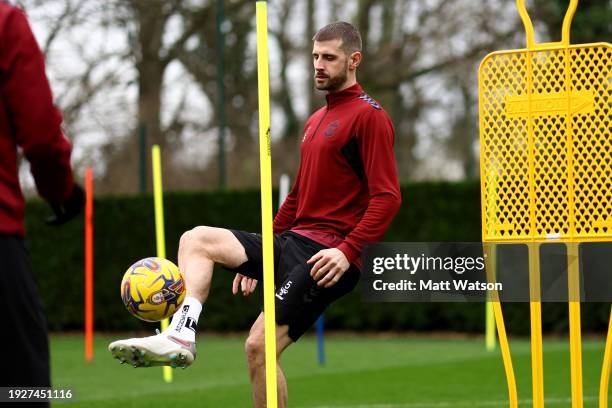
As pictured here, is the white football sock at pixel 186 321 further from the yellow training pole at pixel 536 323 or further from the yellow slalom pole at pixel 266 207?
the yellow training pole at pixel 536 323

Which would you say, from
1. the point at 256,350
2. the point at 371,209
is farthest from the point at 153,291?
the point at 371,209

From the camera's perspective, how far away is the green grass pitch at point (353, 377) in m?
8.39

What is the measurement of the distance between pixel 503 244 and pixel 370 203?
0.89m

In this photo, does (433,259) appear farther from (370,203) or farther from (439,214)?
(439,214)

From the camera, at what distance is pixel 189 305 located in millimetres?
4637

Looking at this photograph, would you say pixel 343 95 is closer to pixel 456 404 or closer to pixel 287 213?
pixel 287 213

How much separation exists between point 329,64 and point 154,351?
1.71 m

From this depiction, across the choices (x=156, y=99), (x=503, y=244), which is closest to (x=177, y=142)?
(x=156, y=99)

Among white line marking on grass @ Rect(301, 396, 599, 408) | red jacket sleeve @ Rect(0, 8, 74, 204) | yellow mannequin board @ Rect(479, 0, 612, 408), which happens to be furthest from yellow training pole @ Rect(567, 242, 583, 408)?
red jacket sleeve @ Rect(0, 8, 74, 204)

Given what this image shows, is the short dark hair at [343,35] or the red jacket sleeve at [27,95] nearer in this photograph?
the red jacket sleeve at [27,95]

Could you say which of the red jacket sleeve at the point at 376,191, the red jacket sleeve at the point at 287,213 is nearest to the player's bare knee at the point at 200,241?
the red jacket sleeve at the point at 376,191

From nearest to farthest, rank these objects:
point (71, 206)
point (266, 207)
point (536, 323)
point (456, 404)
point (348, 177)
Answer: point (71, 206)
point (266, 207)
point (348, 177)
point (536, 323)
point (456, 404)

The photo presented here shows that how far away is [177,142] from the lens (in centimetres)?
2144

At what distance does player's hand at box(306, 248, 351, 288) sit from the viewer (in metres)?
4.82
